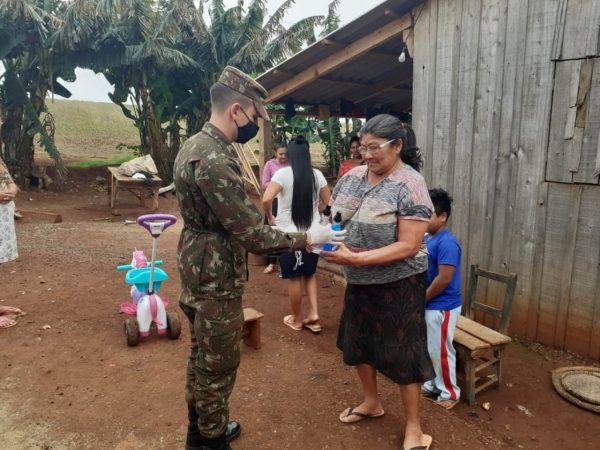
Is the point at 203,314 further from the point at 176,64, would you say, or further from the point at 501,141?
the point at 176,64

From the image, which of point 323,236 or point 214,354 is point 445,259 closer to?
point 323,236

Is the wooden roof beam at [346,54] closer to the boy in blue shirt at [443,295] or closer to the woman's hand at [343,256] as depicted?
the boy in blue shirt at [443,295]

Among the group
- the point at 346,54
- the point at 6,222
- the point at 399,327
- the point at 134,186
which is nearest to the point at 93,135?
the point at 134,186

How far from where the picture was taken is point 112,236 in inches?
339

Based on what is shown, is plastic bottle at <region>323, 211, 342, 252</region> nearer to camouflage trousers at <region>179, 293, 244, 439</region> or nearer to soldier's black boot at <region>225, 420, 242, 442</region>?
camouflage trousers at <region>179, 293, 244, 439</region>

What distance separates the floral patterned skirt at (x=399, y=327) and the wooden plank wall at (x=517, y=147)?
2.16 m

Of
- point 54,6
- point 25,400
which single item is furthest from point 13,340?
point 54,6

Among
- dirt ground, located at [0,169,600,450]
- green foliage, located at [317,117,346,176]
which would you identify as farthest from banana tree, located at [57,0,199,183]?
dirt ground, located at [0,169,600,450]

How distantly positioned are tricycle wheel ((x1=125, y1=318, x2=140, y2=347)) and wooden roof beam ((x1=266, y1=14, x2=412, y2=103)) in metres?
3.81

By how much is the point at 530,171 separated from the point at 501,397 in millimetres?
1981

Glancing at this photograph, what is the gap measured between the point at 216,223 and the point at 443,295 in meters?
1.74

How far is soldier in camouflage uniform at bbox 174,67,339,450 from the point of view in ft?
7.18

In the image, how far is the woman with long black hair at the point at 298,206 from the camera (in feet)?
14.2

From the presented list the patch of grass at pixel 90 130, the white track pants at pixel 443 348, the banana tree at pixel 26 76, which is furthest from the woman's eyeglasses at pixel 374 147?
the patch of grass at pixel 90 130
